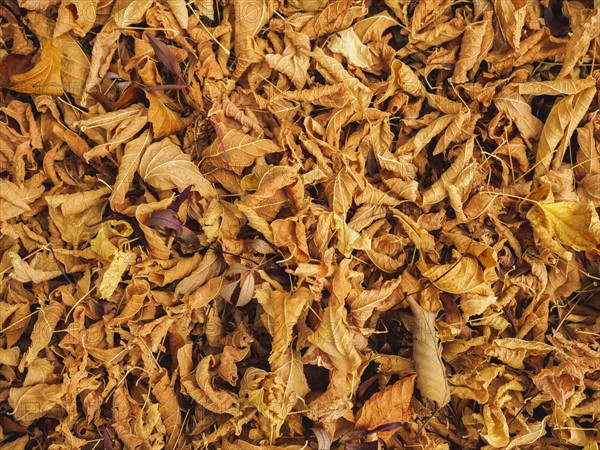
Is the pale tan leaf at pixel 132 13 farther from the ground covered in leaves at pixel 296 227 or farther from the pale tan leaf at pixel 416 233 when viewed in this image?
the pale tan leaf at pixel 416 233

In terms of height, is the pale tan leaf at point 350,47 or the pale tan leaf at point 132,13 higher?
the pale tan leaf at point 132,13

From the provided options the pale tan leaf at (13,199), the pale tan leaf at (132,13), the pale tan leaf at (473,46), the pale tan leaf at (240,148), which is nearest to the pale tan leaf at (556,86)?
the pale tan leaf at (473,46)

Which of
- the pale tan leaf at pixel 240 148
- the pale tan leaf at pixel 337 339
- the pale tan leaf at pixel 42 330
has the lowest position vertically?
the pale tan leaf at pixel 42 330

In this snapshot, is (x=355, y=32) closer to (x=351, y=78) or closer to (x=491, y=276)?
(x=351, y=78)

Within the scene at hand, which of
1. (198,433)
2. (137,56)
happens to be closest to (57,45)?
(137,56)

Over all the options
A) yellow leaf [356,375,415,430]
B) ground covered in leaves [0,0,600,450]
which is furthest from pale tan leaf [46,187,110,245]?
yellow leaf [356,375,415,430]

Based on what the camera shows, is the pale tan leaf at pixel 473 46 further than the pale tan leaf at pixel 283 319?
Yes

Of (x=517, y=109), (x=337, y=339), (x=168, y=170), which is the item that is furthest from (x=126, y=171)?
(x=517, y=109)
